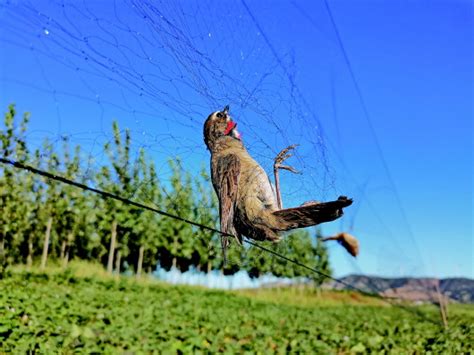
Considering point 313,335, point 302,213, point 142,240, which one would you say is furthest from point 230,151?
point 142,240

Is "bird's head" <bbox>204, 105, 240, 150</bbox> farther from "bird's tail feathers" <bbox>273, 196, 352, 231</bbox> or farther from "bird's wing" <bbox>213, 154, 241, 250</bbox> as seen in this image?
"bird's tail feathers" <bbox>273, 196, 352, 231</bbox>

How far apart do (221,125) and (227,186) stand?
31 cm

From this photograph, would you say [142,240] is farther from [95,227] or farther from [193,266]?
[193,266]

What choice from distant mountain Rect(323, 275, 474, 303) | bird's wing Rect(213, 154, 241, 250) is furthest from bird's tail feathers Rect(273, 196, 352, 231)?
distant mountain Rect(323, 275, 474, 303)

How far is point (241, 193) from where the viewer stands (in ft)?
7.00

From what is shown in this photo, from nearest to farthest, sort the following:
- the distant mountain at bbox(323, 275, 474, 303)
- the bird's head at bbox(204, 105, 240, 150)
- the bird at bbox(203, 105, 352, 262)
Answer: the bird at bbox(203, 105, 352, 262), the bird's head at bbox(204, 105, 240, 150), the distant mountain at bbox(323, 275, 474, 303)

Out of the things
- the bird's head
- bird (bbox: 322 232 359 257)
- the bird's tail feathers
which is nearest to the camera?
the bird's tail feathers

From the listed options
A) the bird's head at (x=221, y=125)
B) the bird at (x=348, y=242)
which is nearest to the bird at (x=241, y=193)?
the bird's head at (x=221, y=125)

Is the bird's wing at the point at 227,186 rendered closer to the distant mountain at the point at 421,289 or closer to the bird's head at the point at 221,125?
the bird's head at the point at 221,125

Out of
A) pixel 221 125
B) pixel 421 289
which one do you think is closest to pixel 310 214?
pixel 221 125

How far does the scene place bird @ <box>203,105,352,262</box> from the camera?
6.92ft

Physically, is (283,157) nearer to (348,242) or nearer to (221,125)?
(221,125)

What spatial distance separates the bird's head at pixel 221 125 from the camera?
89.2 inches

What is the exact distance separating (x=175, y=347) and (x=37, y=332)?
1949mm
